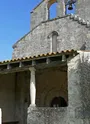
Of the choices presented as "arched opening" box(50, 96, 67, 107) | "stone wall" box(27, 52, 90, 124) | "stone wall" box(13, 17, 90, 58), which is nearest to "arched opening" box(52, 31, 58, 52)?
"stone wall" box(13, 17, 90, 58)

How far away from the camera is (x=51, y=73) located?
1122 cm

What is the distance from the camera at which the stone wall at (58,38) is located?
12312 mm

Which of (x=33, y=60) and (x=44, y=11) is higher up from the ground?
(x=44, y=11)

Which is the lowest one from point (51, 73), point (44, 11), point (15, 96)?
point (15, 96)

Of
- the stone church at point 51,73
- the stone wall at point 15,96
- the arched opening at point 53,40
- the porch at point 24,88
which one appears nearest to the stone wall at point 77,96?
the stone church at point 51,73

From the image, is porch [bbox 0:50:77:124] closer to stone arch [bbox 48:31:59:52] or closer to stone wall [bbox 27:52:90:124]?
stone wall [bbox 27:52:90:124]

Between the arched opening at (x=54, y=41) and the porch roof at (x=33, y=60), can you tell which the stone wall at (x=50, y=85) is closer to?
the arched opening at (x=54, y=41)

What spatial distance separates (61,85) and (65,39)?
3.18 m

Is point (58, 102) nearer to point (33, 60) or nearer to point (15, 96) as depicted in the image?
point (15, 96)

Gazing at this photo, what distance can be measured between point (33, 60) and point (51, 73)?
326 centimetres

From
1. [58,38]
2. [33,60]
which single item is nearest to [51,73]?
[58,38]

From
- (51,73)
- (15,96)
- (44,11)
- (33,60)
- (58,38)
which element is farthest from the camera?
(44,11)

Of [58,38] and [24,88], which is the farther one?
[58,38]

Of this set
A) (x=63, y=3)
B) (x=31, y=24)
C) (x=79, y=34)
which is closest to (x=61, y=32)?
(x=79, y=34)
